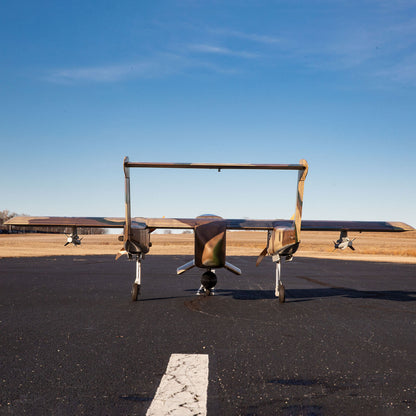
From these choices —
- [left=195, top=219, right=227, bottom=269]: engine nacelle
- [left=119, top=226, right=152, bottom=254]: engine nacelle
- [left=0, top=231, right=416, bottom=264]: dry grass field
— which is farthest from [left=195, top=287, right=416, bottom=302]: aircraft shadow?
[left=0, top=231, right=416, bottom=264]: dry grass field

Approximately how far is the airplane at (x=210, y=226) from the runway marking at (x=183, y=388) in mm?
3590

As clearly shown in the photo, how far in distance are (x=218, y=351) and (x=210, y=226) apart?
11.7 ft

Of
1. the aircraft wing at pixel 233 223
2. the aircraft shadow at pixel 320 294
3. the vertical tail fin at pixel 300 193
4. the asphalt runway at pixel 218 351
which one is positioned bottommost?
the aircraft shadow at pixel 320 294

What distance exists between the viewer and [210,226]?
28.9 feet

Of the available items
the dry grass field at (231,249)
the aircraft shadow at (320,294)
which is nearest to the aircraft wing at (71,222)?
the aircraft shadow at (320,294)

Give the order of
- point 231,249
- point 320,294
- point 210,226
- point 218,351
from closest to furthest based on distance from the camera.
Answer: point 218,351
point 210,226
point 320,294
point 231,249

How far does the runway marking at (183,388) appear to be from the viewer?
12.1 ft

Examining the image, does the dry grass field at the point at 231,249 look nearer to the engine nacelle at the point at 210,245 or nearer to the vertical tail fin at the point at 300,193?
the engine nacelle at the point at 210,245

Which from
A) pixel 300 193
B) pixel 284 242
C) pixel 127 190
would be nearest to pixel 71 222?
pixel 127 190

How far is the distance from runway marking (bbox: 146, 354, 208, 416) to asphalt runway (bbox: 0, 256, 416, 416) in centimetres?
9

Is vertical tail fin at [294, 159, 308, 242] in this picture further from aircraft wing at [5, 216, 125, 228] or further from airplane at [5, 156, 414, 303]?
aircraft wing at [5, 216, 125, 228]

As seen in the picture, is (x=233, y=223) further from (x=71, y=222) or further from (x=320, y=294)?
(x=71, y=222)

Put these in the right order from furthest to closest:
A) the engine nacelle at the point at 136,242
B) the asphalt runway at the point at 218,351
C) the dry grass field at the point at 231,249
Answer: the dry grass field at the point at 231,249 < the engine nacelle at the point at 136,242 < the asphalt runway at the point at 218,351

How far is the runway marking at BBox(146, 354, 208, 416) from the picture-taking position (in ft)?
12.1
